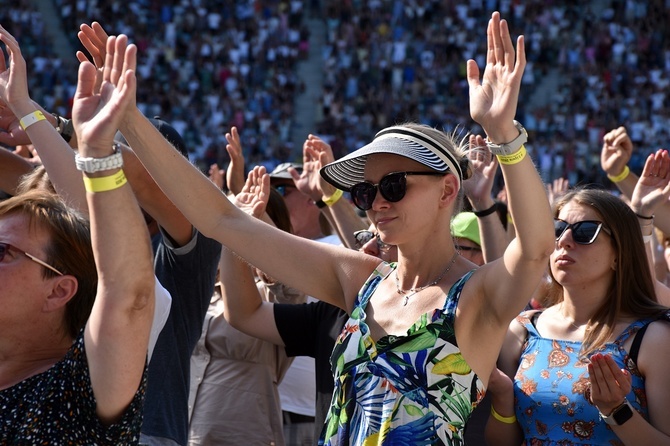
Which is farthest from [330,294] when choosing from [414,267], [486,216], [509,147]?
[486,216]

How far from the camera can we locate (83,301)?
227cm

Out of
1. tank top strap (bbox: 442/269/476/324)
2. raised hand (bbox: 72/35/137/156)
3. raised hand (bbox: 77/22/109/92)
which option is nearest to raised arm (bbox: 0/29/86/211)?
raised hand (bbox: 77/22/109/92)

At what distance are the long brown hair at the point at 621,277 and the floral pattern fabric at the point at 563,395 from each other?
0.05 m

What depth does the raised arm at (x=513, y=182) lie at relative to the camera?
7.34 feet

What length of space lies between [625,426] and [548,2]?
2446cm

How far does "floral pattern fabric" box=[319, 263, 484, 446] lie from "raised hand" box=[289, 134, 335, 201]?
1860mm

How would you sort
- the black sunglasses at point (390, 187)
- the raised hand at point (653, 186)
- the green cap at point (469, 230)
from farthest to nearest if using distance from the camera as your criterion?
the green cap at point (469, 230) < the raised hand at point (653, 186) < the black sunglasses at point (390, 187)

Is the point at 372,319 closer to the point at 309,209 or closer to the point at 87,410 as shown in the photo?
the point at 87,410

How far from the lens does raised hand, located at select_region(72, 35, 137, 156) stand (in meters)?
1.90

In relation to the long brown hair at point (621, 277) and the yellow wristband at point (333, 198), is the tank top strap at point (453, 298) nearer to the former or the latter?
the long brown hair at point (621, 277)

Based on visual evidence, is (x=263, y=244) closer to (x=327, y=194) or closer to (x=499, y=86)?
(x=499, y=86)

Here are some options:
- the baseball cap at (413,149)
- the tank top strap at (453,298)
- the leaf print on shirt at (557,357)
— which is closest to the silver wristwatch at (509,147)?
the baseball cap at (413,149)

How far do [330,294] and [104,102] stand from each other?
1016 mm

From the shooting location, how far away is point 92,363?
6.32 ft
